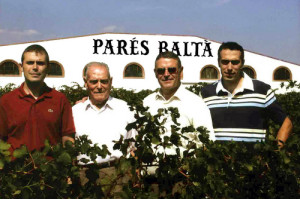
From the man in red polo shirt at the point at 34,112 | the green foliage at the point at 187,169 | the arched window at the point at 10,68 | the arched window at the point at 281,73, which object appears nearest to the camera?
the green foliage at the point at 187,169

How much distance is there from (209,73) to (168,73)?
24.9 metres

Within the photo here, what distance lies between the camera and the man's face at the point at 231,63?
307 cm

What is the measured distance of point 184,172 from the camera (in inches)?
72.3

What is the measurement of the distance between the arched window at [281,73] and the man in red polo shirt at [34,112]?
27636 millimetres

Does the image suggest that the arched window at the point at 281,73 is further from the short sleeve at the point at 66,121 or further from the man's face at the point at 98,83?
the short sleeve at the point at 66,121

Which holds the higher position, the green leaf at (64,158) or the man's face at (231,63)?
the man's face at (231,63)

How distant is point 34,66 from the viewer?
268 cm

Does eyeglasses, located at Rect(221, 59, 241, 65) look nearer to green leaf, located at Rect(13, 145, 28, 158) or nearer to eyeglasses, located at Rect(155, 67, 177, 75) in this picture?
eyeglasses, located at Rect(155, 67, 177, 75)

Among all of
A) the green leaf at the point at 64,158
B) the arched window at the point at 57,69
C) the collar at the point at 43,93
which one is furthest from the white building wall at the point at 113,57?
the green leaf at the point at 64,158

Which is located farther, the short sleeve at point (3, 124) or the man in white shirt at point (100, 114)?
the man in white shirt at point (100, 114)

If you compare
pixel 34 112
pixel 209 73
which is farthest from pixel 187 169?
pixel 209 73

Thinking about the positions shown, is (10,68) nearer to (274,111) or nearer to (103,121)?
(103,121)

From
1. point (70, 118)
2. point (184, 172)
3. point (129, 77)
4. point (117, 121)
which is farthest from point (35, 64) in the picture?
point (129, 77)

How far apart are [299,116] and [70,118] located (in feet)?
8.26
